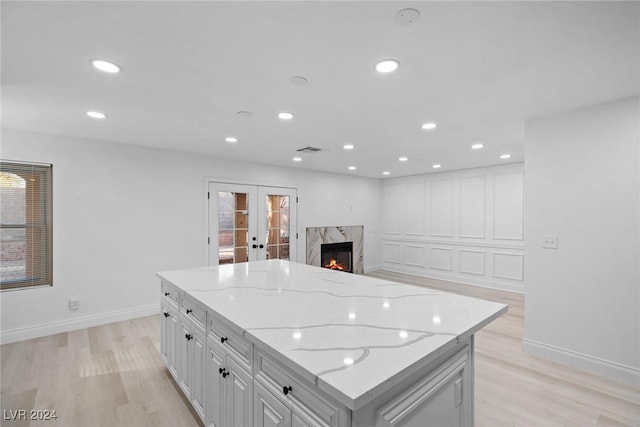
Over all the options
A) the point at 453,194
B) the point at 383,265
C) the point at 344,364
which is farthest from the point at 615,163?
the point at 383,265

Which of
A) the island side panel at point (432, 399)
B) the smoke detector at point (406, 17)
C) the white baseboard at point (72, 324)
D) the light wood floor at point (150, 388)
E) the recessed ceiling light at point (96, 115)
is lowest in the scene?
the light wood floor at point (150, 388)

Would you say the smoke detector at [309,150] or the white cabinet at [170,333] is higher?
the smoke detector at [309,150]

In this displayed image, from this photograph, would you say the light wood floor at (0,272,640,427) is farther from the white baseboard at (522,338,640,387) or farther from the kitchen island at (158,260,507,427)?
the kitchen island at (158,260,507,427)

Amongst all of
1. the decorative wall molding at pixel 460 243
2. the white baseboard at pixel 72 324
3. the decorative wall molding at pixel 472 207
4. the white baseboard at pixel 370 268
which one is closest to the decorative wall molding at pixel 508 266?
the decorative wall molding at pixel 460 243

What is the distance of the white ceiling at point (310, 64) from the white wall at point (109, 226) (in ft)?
1.72

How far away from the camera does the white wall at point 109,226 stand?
3.43 meters

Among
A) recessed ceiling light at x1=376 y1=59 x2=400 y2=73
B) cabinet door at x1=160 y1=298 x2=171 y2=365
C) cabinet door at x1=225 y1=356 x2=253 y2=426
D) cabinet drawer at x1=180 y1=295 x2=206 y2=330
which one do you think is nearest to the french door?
cabinet door at x1=160 y1=298 x2=171 y2=365

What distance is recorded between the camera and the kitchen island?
1006mm

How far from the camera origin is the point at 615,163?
2.50 m

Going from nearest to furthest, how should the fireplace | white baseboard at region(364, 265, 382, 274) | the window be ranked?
the window < the fireplace < white baseboard at region(364, 265, 382, 274)

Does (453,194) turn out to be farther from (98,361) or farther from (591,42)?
(98,361)

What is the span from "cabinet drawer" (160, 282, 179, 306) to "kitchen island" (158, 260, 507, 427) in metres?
0.02

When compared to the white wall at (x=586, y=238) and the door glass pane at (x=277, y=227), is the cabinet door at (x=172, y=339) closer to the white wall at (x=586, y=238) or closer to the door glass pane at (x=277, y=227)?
the door glass pane at (x=277, y=227)

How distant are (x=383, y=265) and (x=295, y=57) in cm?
648
